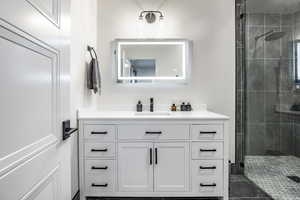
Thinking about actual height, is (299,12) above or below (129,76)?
above

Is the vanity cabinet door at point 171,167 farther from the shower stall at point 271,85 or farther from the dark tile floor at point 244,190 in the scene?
the shower stall at point 271,85

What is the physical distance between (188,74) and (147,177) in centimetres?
131

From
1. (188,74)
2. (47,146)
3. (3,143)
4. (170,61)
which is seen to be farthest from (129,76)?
(3,143)

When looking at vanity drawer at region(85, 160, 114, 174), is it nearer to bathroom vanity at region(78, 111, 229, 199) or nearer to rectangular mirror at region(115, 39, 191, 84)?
bathroom vanity at region(78, 111, 229, 199)

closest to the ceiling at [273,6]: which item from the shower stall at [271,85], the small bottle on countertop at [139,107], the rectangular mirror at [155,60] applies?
the shower stall at [271,85]

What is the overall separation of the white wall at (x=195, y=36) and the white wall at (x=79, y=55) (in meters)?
0.26

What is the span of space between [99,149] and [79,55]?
924mm

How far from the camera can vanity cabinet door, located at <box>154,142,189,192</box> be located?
192 cm

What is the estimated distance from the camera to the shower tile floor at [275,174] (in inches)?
81.0

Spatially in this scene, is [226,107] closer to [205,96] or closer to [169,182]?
[205,96]

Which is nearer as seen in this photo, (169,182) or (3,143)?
(3,143)

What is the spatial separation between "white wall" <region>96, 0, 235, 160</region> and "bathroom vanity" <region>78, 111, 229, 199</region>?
692 millimetres

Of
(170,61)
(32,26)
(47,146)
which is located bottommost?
(47,146)

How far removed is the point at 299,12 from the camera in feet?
8.91
